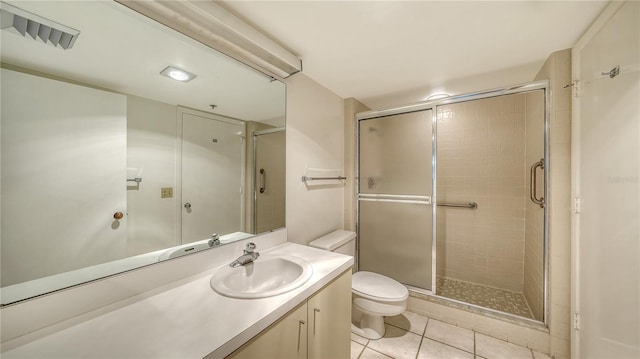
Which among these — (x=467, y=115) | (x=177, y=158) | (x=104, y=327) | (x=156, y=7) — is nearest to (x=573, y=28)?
(x=467, y=115)

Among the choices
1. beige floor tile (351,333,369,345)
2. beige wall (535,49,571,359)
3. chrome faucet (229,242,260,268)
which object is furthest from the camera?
beige floor tile (351,333,369,345)

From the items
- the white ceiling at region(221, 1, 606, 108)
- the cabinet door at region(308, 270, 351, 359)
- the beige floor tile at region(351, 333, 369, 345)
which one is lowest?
the beige floor tile at region(351, 333, 369, 345)

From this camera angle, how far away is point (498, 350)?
5.34 feet

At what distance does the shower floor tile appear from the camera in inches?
80.4

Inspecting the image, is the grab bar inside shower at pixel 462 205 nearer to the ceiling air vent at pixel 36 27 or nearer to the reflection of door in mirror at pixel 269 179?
the reflection of door in mirror at pixel 269 179

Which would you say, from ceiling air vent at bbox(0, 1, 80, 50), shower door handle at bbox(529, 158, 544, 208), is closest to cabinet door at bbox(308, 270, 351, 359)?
ceiling air vent at bbox(0, 1, 80, 50)

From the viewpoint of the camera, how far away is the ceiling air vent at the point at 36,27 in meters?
0.68

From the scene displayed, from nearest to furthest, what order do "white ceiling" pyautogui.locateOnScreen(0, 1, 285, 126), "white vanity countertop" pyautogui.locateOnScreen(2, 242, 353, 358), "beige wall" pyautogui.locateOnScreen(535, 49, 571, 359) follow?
"white vanity countertop" pyautogui.locateOnScreen(2, 242, 353, 358)
"white ceiling" pyautogui.locateOnScreen(0, 1, 285, 126)
"beige wall" pyautogui.locateOnScreen(535, 49, 571, 359)

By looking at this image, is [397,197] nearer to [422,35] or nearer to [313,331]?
[422,35]

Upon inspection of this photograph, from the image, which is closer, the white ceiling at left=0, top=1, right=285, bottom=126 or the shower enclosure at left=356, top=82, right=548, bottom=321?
the white ceiling at left=0, top=1, right=285, bottom=126

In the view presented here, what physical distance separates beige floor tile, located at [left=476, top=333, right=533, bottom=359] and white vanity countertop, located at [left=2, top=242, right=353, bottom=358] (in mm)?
1595

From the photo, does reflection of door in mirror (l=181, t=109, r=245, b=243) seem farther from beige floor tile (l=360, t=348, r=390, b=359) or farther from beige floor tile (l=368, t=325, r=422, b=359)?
beige floor tile (l=368, t=325, r=422, b=359)

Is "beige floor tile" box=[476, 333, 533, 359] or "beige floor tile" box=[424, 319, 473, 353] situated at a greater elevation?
"beige floor tile" box=[476, 333, 533, 359]

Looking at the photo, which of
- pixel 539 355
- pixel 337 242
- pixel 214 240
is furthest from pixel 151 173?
pixel 539 355
